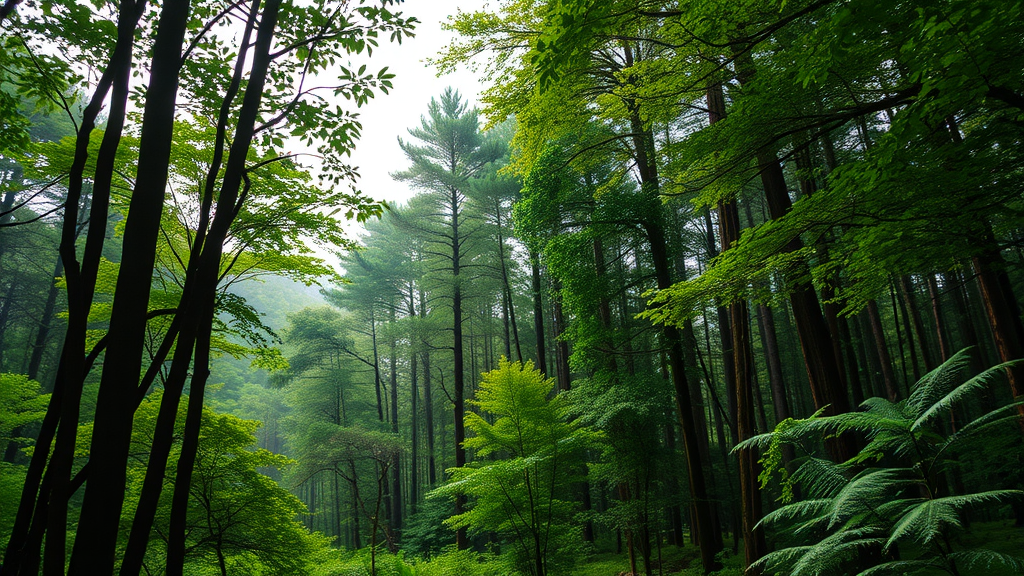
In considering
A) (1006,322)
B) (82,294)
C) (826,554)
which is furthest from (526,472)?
(1006,322)

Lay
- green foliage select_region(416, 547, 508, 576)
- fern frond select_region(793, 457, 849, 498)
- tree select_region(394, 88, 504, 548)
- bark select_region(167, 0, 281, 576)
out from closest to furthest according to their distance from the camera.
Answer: bark select_region(167, 0, 281, 576), fern frond select_region(793, 457, 849, 498), green foliage select_region(416, 547, 508, 576), tree select_region(394, 88, 504, 548)

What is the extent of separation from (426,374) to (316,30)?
19.2 m

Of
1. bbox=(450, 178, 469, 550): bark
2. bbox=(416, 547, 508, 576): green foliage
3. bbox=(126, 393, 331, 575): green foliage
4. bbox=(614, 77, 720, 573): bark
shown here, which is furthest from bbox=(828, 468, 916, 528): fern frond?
bbox=(450, 178, 469, 550): bark

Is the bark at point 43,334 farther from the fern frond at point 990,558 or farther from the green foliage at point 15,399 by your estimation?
the fern frond at point 990,558

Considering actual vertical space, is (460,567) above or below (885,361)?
below

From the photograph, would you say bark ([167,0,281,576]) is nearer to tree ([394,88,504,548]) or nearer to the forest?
the forest

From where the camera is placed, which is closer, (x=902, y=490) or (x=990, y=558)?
(x=990, y=558)

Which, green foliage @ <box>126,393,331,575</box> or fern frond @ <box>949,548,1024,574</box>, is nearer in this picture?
fern frond @ <box>949,548,1024,574</box>

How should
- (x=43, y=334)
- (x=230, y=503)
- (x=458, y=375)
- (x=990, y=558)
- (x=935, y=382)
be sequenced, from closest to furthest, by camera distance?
(x=990, y=558)
(x=935, y=382)
(x=230, y=503)
(x=458, y=375)
(x=43, y=334)

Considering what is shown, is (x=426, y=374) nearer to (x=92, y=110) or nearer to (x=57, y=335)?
(x=57, y=335)

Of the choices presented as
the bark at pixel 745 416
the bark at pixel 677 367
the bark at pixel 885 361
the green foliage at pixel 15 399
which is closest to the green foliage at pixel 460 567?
the bark at pixel 677 367

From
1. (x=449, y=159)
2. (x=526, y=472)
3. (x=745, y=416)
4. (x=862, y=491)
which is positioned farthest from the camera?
(x=449, y=159)

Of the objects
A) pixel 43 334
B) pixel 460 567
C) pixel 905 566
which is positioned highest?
pixel 43 334

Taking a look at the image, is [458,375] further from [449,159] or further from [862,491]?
[862,491]
